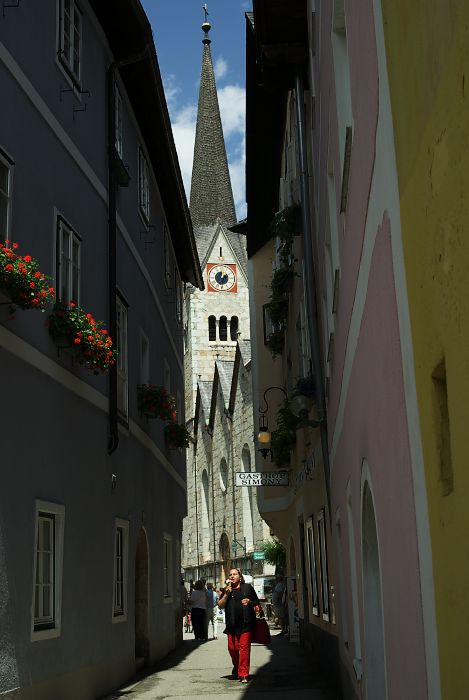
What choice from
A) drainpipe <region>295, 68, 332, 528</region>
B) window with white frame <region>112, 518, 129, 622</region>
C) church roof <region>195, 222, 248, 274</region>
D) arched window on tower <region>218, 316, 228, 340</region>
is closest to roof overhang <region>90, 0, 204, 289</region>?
drainpipe <region>295, 68, 332, 528</region>

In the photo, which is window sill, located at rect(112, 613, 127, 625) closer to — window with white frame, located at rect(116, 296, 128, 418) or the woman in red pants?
the woman in red pants

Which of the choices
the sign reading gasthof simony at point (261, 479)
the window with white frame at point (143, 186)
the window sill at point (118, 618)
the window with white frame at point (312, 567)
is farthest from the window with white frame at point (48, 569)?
the sign reading gasthof simony at point (261, 479)

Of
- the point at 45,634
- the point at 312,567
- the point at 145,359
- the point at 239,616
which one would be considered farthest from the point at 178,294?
the point at 45,634

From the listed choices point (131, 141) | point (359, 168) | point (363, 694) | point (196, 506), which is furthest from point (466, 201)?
point (196, 506)

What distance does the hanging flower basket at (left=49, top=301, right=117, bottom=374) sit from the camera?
9.45 meters

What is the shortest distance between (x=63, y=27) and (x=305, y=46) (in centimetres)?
394

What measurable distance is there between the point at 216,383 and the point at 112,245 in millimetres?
41521

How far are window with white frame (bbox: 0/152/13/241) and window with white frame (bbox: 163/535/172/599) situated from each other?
32.6 ft

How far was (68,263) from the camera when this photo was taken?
1037cm

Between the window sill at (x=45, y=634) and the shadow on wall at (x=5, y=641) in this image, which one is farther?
the window sill at (x=45, y=634)

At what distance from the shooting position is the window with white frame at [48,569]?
8.80 meters

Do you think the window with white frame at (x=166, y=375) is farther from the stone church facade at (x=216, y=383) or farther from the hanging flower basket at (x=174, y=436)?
the stone church facade at (x=216, y=383)

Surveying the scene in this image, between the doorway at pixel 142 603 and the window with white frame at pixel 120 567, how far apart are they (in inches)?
66.2

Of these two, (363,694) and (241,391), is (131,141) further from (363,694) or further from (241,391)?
(241,391)
